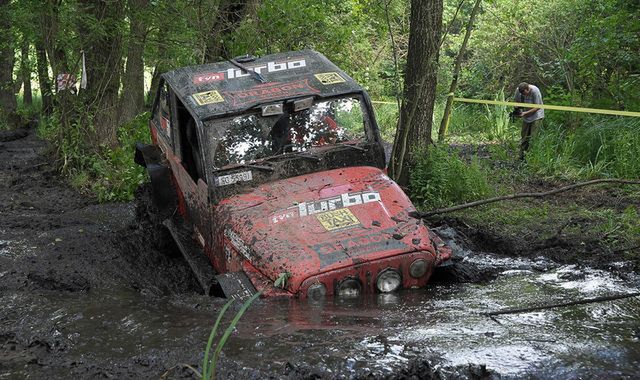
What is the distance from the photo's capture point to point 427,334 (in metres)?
4.39

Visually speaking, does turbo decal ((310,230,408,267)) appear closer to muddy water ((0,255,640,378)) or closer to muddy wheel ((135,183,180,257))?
muddy water ((0,255,640,378))

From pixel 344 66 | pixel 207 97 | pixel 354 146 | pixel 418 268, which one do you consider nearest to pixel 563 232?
pixel 354 146

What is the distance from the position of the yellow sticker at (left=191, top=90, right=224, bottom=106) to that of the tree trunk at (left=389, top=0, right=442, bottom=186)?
9.83 feet

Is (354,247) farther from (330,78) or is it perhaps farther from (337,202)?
(330,78)

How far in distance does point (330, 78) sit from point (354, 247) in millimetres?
2142

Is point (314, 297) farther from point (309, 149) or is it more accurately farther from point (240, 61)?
point (240, 61)

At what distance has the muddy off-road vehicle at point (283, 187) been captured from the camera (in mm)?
5355

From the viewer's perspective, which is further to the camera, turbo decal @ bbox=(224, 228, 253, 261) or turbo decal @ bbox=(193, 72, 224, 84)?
turbo decal @ bbox=(193, 72, 224, 84)

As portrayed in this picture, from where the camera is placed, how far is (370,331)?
4496 mm

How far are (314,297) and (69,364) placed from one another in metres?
1.69

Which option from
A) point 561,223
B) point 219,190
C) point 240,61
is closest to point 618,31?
point 561,223

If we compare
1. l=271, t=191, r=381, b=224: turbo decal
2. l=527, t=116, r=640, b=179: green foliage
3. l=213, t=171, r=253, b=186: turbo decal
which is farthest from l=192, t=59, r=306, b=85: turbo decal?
l=527, t=116, r=640, b=179: green foliage

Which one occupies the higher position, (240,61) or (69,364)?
(240,61)

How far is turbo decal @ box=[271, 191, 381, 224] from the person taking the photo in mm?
5809
